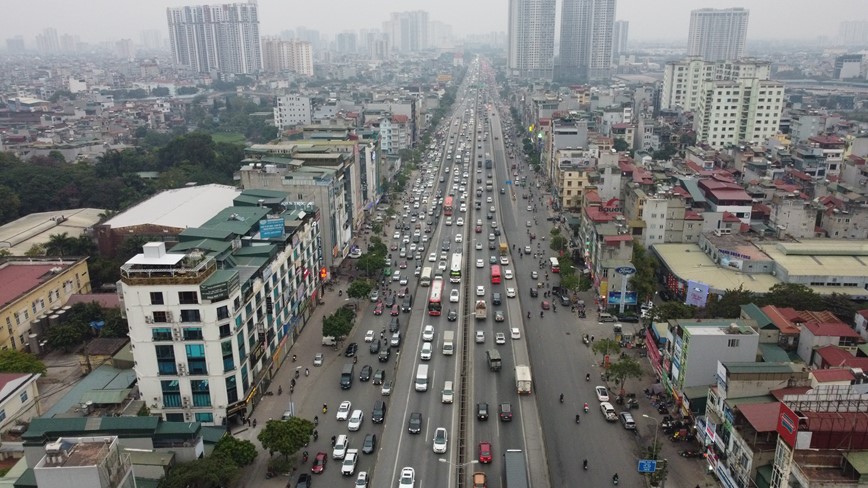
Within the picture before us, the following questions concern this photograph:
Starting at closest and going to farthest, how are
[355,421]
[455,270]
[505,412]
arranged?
[355,421] → [505,412] → [455,270]

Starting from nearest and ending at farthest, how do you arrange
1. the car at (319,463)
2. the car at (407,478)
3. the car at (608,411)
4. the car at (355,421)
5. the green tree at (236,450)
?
the car at (407,478)
the green tree at (236,450)
the car at (319,463)
the car at (355,421)
the car at (608,411)

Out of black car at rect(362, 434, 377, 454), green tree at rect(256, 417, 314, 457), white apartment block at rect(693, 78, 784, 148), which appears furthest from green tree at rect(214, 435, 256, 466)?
white apartment block at rect(693, 78, 784, 148)

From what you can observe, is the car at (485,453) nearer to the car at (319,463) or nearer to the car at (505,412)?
the car at (505,412)

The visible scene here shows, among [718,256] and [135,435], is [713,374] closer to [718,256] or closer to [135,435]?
[718,256]

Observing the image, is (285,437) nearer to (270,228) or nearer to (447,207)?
(270,228)

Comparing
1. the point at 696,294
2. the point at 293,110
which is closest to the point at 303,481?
the point at 696,294

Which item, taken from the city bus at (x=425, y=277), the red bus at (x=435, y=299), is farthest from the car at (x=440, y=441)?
the city bus at (x=425, y=277)

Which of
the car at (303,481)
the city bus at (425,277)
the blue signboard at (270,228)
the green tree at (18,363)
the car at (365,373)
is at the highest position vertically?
the blue signboard at (270,228)

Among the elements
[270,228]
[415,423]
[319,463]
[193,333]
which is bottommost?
[319,463]
